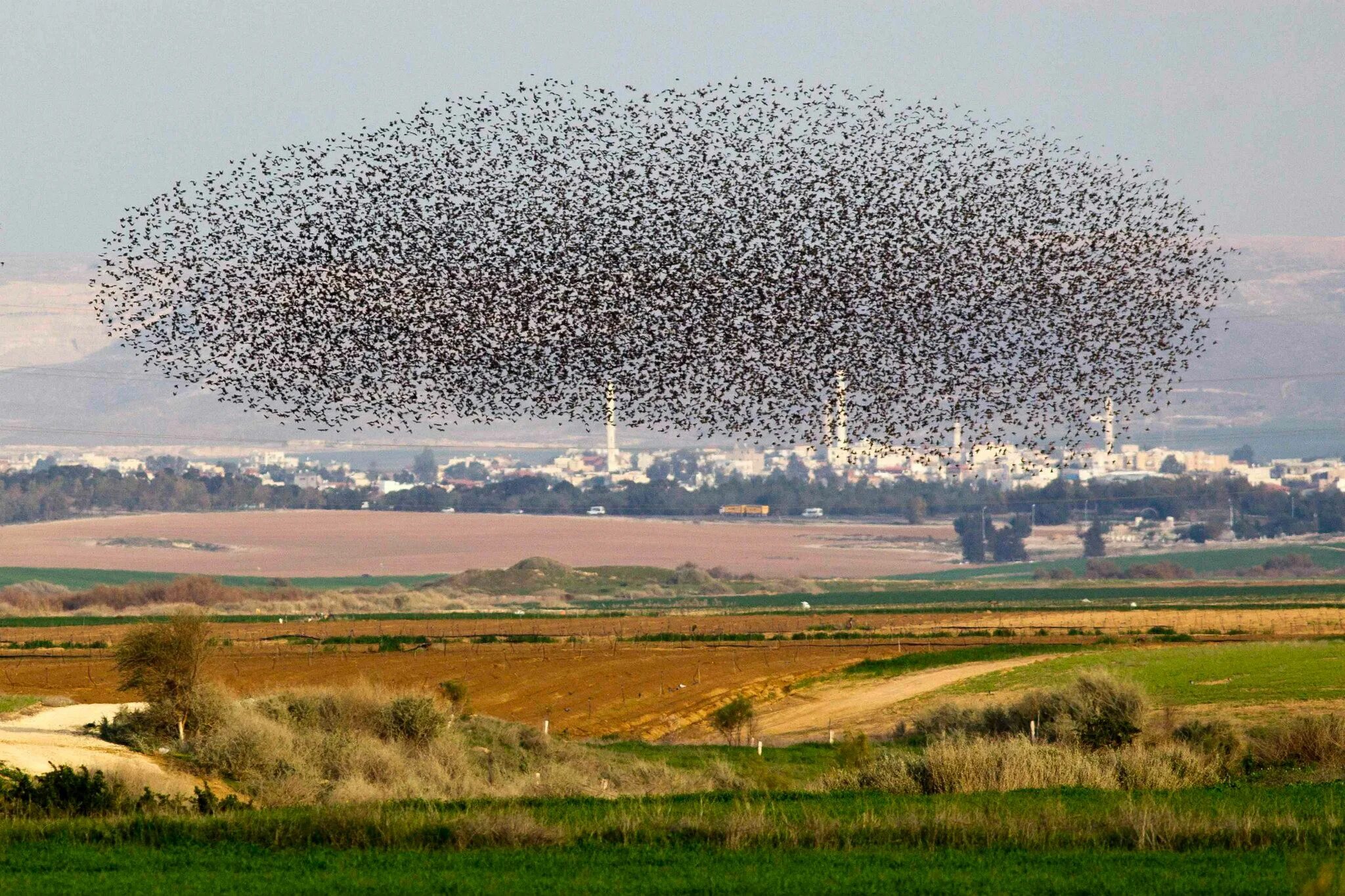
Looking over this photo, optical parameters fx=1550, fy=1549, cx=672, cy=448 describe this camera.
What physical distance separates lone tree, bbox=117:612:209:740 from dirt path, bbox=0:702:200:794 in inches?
79.1

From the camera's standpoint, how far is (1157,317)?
181 ft

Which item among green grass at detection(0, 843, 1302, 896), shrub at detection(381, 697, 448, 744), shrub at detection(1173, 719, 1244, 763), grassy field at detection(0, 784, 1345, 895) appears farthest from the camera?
shrub at detection(381, 697, 448, 744)

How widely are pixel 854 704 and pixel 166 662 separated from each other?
2378 centimetres

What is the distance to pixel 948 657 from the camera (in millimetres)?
65750

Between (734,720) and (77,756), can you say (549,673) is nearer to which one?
(734,720)

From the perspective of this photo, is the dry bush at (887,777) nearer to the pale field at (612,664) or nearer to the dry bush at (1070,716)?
the dry bush at (1070,716)

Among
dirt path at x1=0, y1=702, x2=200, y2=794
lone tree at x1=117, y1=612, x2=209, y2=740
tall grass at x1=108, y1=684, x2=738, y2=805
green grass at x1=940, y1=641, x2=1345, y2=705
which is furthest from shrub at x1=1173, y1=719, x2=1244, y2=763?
lone tree at x1=117, y1=612, x2=209, y2=740

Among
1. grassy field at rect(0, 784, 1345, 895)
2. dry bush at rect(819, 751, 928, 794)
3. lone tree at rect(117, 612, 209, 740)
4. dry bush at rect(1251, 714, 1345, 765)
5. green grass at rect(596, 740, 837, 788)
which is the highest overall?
lone tree at rect(117, 612, 209, 740)

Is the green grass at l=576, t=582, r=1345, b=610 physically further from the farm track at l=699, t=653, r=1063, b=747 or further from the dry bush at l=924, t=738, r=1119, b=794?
the dry bush at l=924, t=738, r=1119, b=794

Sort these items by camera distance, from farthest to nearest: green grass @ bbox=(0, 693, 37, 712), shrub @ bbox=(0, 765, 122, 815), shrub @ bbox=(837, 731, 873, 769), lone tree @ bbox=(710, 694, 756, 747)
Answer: lone tree @ bbox=(710, 694, 756, 747) → green grass @ bbox=(0, 693, 37, 712) → shrub @ bbox=(837, 731, 873, 769) → shrub @ bbox=(0, 765, 122, 815)

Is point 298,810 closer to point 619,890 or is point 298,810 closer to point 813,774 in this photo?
point 619,890

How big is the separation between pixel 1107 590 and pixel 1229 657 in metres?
91.9

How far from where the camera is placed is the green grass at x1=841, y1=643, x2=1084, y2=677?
61.8 meters

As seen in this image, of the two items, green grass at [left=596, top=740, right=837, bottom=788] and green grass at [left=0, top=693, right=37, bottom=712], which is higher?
green grass at [left=0, top=693, right=37, bottom=712]
